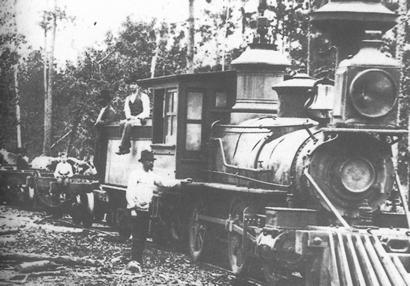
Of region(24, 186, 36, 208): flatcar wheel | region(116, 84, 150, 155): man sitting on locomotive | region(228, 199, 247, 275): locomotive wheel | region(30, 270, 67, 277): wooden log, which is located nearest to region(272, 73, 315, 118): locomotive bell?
region(228, 199, 247, 275): locomotive wheel

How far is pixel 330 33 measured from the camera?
9305 millimetres

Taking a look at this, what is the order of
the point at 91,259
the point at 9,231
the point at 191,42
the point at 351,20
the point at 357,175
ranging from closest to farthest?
1. the point at 351,20
2. the point at 357,175
3. the point at 91,259
4. the point at 9,231
5. the point at 191,42

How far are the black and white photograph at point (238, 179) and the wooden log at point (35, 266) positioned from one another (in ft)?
0.06

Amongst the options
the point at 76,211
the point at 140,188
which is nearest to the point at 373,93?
the point at 140,188

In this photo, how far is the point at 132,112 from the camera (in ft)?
50.9

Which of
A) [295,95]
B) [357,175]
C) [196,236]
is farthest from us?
[196,236]

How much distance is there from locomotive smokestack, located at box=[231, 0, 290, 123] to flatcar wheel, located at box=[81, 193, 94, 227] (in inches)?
228

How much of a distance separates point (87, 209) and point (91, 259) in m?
6.06

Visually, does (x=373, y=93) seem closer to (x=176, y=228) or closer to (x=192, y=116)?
(x=192, y=116)

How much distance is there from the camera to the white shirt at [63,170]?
18.0m

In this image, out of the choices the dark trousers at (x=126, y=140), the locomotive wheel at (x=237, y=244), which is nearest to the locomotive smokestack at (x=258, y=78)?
the locomotive wheel at (x=237, y=244)

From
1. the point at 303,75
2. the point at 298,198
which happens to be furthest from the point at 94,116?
the point at 298,198

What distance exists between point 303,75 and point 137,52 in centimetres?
2158

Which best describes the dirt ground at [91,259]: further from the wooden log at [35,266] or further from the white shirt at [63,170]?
the white shirt at [63,170]
